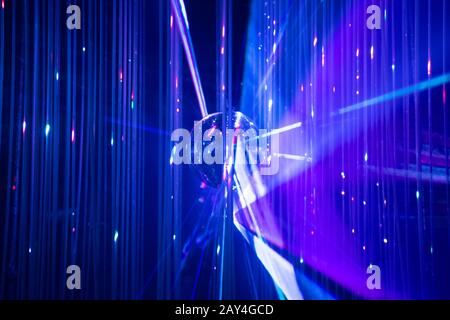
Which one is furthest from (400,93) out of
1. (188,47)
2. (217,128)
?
(188,47)

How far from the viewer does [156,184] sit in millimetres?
2758

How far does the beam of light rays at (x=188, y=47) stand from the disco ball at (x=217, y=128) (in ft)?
0.27

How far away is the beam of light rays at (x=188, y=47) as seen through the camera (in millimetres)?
2746

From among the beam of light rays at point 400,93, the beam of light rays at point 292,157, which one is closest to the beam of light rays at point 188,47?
the beam of light rays at point 292,157

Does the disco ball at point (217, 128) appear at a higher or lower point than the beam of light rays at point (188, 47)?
lower

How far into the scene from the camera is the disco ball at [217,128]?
275cm

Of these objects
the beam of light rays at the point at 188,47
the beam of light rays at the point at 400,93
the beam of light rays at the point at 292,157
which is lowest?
the beam of light rays at the point at 292,157

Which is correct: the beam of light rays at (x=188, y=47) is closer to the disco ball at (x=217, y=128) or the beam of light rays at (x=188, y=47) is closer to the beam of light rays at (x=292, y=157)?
the disco ball at (x=217, y=128)

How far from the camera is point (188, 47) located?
110 inches

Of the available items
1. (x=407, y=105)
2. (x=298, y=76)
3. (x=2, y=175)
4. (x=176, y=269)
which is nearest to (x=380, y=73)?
(x=407, y=105)

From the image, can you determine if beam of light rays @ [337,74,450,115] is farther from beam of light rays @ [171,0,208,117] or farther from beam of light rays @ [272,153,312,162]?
beam of light rays @ [171,0,208,117]

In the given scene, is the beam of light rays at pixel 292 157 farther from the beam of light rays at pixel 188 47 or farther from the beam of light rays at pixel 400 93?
the beam of light rays at pixel 188 47

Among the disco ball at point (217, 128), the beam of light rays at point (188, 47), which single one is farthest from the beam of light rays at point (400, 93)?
the beam of light rays at point (188, 47)

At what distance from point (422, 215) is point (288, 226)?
0.85 m
